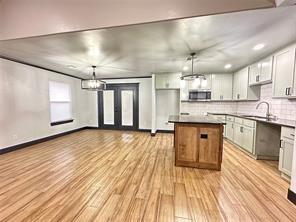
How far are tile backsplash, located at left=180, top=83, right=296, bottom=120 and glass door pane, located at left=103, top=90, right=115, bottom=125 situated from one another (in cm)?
331

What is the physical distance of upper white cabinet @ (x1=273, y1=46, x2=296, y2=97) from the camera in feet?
9.76

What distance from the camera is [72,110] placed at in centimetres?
675

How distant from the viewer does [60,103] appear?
6.10 metres

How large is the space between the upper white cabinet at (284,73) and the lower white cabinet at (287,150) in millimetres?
798

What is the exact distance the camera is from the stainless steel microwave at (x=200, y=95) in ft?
20.1

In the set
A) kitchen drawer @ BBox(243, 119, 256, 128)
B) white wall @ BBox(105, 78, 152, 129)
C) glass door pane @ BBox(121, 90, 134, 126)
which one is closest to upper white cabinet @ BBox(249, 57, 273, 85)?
kitchen drawer @ BBox(243, 119, 256, 128)

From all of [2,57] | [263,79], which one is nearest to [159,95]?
[263,79]

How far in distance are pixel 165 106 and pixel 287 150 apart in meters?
4.39

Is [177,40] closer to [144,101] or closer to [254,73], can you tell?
[254,73]

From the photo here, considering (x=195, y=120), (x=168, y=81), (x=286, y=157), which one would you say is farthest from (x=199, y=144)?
(x=168, y=81)

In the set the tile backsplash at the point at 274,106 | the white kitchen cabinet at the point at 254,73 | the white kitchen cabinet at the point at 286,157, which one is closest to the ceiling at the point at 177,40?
the white kitchen cabinet at the point at 254,73

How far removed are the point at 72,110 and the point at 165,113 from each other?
4041mm

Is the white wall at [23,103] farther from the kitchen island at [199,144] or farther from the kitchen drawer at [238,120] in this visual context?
the kitchen drawer at [238,120]

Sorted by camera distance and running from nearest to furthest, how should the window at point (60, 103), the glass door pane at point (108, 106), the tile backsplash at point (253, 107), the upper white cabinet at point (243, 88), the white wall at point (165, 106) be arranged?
the tile backsplash at point (253, 107), the upper white cabinet at point (243, 88), the window at point (60, 103), the white wall at point (165, 106), the glass door pane at point (108, 106)
